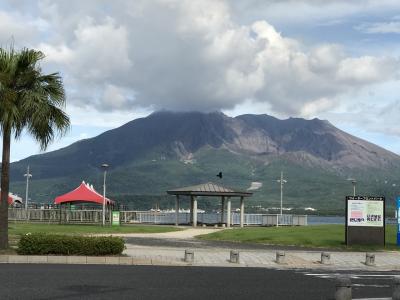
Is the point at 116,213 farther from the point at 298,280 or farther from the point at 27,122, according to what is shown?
the point at 298,280

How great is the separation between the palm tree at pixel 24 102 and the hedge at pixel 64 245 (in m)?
1.15

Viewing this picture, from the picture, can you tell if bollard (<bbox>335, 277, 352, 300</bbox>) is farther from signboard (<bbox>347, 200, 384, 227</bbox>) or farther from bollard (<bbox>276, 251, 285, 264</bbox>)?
signboard (<bbox>347, 200, 384, 227</bbox>)

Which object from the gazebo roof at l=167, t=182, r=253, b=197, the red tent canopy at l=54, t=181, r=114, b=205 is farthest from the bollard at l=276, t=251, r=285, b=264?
the red tent canopy at l=54, t=181, r=114, b=205

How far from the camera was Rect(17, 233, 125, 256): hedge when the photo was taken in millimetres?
21656

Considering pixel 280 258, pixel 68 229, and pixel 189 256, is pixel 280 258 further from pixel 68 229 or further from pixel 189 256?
pixel 68 229

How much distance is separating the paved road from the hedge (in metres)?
1.91

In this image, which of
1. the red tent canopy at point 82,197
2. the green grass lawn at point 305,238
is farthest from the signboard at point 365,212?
the red tent canopy at point 82,197

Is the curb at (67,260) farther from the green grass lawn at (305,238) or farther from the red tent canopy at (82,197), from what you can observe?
the red tent canopy at (82,197)

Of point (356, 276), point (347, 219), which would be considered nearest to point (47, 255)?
point (356, 276)

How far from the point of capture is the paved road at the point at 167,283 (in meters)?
13.6

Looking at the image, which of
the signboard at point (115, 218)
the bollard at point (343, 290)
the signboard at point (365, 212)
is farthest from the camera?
the signboard at point (115, 218)

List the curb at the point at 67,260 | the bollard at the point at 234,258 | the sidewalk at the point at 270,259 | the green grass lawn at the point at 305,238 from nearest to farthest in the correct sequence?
the curb at the point at 67,260, the sidewalk at the point at 270,259, the bollard at the point at 234,258, the green grass lawn at the point at 305,238

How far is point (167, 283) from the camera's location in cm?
1581

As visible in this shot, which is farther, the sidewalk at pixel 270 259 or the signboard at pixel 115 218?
the signboard at pixel 115 218
